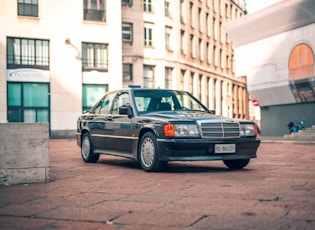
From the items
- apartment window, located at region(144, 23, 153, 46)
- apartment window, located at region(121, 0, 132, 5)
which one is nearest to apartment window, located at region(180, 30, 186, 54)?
apartment window, located at region(144, 23, 153, 46)

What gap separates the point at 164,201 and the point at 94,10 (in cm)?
3449

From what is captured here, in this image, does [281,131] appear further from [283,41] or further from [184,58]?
[184,58]

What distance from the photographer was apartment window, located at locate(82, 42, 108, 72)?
38906mm

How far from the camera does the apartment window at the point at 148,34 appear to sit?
1742 inches

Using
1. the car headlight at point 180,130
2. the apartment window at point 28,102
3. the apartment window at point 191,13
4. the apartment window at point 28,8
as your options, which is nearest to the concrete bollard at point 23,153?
the car headlight at point 180,130

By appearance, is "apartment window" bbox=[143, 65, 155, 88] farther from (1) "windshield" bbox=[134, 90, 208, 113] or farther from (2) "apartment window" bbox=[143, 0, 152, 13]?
(1) "windshield" bbox=[134, 90, 208, 113]

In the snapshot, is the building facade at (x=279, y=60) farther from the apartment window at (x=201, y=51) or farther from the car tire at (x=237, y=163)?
the car tire at (x=237, y=163)

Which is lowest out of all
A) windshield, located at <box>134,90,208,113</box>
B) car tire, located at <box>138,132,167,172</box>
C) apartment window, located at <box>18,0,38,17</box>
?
car tire, located at <box>138,132,167,172</box>

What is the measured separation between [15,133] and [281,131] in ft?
112

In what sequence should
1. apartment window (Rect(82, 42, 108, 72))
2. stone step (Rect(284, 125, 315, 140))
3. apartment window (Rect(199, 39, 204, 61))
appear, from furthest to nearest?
apartment window (Rect(199, 39, 204, 61))
apartment window (Rect(82, 42, 108, 72))
stone step (Rect(284, 125, 315, 140))

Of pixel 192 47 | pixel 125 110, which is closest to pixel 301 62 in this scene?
pixel 192 47

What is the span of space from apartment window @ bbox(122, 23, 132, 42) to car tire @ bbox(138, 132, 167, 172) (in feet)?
111

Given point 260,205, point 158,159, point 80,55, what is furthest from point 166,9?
point 260,205

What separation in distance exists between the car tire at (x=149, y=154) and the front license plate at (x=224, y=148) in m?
0.89
